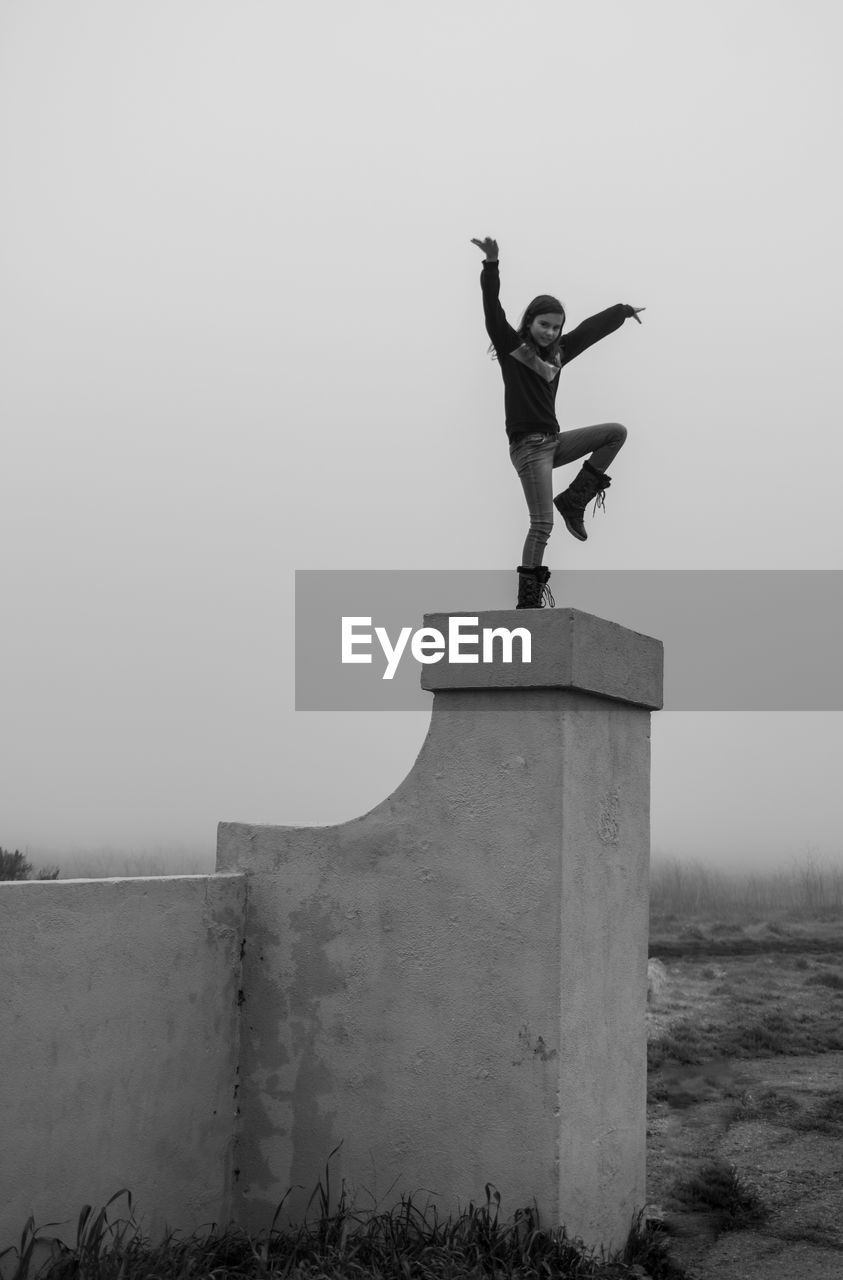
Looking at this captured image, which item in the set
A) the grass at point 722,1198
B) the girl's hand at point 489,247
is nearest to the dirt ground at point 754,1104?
the grass at point 722,1198

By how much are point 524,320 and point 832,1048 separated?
8591 millimetres

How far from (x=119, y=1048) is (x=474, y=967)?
4.83 ft

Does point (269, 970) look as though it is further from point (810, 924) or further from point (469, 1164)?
point (810, 924)

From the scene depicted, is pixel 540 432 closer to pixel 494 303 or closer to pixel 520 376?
pixel 520 376

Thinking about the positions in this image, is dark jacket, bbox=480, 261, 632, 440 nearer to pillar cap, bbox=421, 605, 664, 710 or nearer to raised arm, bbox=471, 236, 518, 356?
raised arm, bbox=471, 236, 518, 356

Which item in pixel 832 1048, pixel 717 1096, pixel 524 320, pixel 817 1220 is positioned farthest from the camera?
pixel 832 1048

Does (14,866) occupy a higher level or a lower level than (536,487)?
lower

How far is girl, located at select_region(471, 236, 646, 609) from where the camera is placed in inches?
230

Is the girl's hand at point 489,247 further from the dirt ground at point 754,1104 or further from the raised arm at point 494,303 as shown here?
the dirt ground at point 754,1104

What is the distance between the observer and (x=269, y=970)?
18.9ft

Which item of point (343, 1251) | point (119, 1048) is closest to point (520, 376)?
point (119, 1048)

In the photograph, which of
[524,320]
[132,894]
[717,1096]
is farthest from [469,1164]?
[717,1096]

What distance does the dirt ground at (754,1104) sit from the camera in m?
6.45

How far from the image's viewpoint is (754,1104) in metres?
9.62
